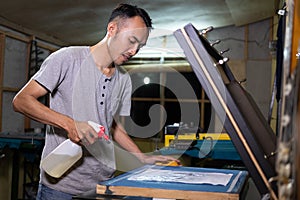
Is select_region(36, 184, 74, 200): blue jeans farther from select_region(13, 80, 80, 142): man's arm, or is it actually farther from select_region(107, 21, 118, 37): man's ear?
select_region(107, 21, 118, 37): man's ear

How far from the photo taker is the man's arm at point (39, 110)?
1195mm

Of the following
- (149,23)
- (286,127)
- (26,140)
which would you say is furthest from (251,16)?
(286,127)

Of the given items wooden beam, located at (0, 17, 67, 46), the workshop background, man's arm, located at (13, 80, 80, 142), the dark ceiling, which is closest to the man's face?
man's arm, located at (13, 80, 80, 142)

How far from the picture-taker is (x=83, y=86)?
4.75 feet

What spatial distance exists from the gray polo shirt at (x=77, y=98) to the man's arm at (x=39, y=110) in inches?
1.6

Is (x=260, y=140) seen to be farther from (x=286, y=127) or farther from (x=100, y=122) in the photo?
(x=100, y=122)

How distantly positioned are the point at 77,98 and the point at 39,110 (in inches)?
8.2

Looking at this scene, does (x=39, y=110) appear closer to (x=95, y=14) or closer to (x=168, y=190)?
(x=168, y=190)

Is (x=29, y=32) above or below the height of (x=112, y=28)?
above

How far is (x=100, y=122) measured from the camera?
4.83ft

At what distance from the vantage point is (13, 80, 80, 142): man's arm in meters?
1.20

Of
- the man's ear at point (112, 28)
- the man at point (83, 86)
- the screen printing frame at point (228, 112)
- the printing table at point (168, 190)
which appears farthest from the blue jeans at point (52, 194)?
the screen printing frame at point (228, 112)

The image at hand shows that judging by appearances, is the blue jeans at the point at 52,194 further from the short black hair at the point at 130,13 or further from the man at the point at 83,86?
the short black hair at the point at 130,13

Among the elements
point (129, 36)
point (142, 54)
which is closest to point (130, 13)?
point (129, 36)
